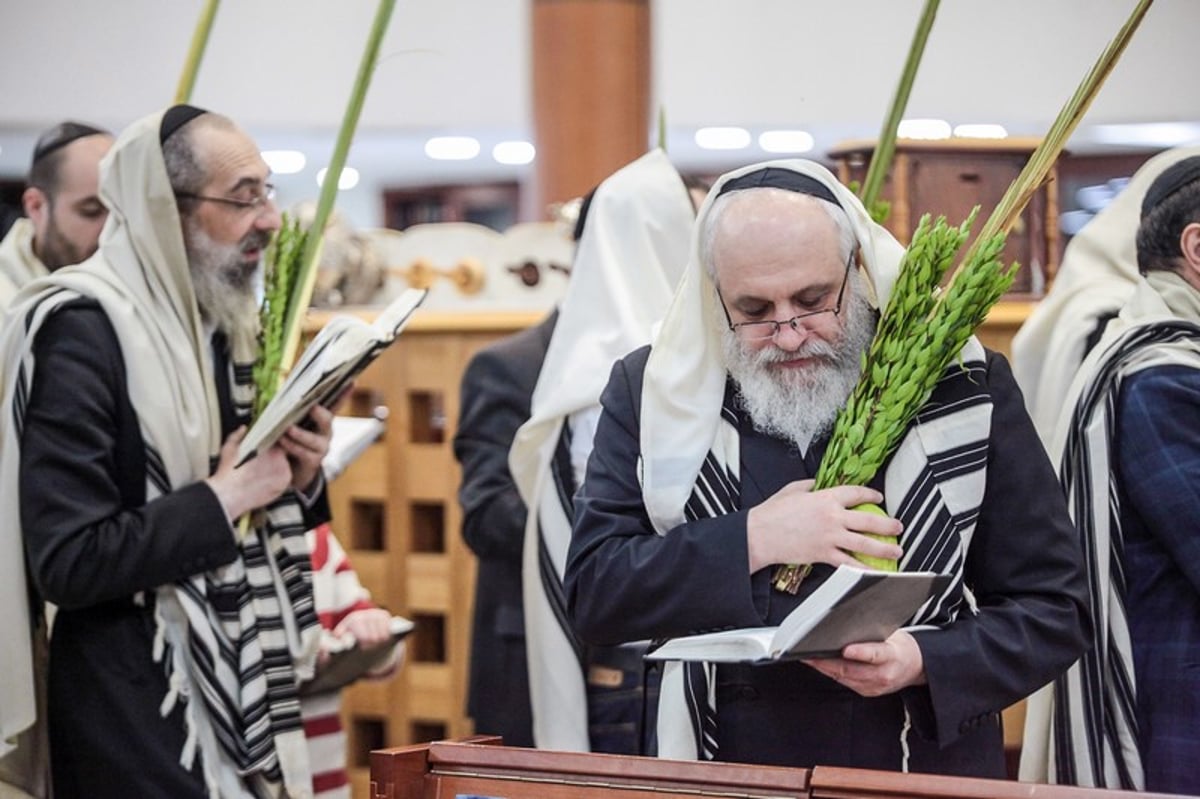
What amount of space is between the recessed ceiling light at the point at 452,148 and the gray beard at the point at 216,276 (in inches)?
303

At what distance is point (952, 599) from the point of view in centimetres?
256

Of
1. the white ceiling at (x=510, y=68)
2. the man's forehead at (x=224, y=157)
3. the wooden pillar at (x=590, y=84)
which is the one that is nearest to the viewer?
the man's forehead at (x=224, y=157)

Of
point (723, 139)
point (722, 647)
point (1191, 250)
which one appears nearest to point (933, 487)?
point (722, 647)

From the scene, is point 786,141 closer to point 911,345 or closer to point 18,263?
point 18,263

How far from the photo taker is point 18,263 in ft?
13.9

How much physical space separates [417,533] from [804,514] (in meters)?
3.29

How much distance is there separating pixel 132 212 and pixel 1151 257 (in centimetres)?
193

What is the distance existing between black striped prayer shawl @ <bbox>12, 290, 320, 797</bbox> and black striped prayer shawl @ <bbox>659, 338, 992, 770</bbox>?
3.29ft

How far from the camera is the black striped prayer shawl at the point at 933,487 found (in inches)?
100

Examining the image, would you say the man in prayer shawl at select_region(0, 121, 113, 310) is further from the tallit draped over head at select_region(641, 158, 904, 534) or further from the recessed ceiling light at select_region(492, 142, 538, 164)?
the recessed ceiling light at select_region(492, 142, 538, 164)

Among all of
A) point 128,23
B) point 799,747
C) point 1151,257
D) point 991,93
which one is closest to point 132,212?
point 799,747

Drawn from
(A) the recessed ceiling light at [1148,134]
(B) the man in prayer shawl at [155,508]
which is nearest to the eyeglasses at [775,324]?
(B) the man in prayer shawl at [155,508]

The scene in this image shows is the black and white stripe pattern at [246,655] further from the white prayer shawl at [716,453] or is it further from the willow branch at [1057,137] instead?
the willow branch at [1057,137]

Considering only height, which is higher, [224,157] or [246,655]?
[224,157]
